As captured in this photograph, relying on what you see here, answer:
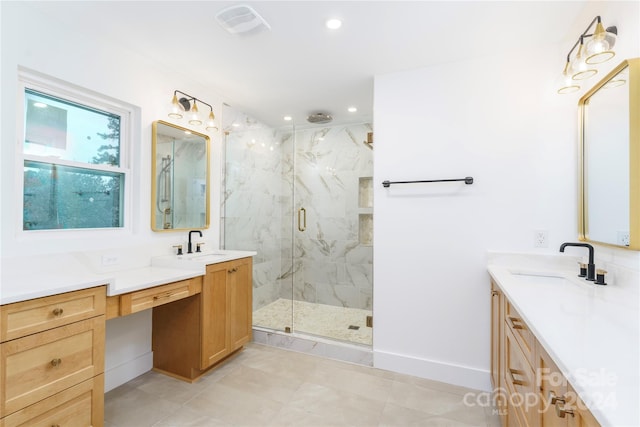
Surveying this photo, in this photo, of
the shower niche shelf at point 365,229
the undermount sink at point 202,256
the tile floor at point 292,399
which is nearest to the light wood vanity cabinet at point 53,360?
the tile floor at point 292,399

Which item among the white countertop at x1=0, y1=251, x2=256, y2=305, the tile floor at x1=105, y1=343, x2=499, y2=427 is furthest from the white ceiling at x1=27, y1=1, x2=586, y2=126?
the tile floor at x1=105, y1=343, x2=499, y2=427

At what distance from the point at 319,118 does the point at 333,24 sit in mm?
1631

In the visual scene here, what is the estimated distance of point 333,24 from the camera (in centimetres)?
185

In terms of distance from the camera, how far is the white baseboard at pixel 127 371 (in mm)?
2088

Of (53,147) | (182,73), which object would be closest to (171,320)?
(53,147)

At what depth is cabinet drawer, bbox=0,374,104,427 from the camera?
127 cm

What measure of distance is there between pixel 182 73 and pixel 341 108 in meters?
1.60

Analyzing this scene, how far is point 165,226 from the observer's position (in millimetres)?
2447

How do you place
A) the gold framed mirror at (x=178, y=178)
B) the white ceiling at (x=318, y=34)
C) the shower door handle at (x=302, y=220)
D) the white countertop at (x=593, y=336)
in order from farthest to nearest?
the shower door handle at (x=302, y=220), the gold framed mirror at (x=178, y=178), the white ceiling at (x=318, y=34), the white countertop at (x=593, y=336)

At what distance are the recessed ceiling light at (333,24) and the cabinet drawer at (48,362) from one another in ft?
7.03

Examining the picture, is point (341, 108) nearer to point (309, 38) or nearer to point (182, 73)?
point (309, 38)

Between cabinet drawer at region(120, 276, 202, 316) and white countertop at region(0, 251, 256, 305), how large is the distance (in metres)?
0.05

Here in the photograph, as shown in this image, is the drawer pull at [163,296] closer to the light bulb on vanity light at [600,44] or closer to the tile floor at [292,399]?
the tile floor at [292,399]

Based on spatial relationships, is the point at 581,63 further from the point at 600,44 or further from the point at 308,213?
the point at 308,213
